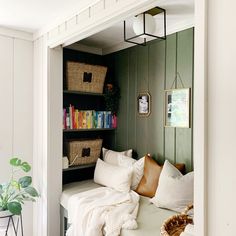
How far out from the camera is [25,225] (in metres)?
2.81

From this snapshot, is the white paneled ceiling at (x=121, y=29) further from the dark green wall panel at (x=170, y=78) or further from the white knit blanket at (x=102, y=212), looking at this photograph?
the white knit blanket at (x=102, y=212)

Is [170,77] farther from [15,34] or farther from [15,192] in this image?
[15,192]

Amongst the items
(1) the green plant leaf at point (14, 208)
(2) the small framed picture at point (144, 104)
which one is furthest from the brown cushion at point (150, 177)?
(1) the green plant leaf at point (14, 208)

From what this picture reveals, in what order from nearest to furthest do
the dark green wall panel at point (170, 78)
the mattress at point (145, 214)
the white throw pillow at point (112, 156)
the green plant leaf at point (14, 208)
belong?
the mattress at point (145, 214) < the green plant leaf at point (14, 208) < the dark green wall panel at point (170, 78) < the white throw pillow at point (112, 156)

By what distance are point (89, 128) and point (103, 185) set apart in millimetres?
701

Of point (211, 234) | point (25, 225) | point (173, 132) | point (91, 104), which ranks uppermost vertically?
point (91, 104)

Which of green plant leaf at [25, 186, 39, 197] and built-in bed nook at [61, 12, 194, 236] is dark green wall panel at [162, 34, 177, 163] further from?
green plant leaf at [25, 186, 39, 197]

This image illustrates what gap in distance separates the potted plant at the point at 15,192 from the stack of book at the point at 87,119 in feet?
2.16

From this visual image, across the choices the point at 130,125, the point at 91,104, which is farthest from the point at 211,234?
the point at 91,104

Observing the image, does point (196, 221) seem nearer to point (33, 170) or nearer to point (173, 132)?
point (173, 132)

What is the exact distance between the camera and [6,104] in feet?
8.84

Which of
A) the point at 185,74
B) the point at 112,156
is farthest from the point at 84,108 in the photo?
the point at 185,74

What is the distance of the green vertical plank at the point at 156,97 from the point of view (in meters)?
2.69

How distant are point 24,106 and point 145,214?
69.8 inches
